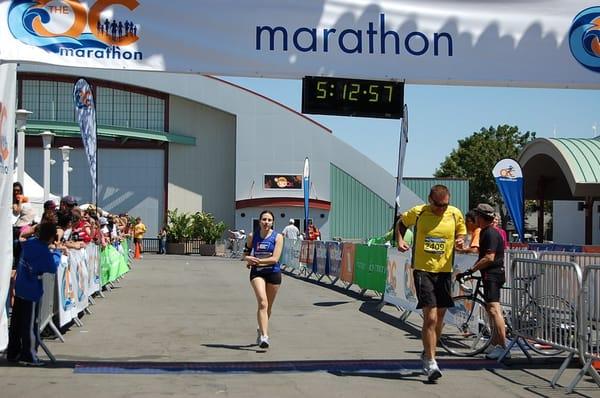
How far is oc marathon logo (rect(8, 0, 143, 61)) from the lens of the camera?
28.9 feet

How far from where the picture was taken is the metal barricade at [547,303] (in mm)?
8305

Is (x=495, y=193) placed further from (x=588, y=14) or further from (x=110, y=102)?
(x=588, y=14)

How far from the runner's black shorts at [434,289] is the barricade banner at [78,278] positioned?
5858 mm

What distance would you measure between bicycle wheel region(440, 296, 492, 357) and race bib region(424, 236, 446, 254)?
172 centimetres

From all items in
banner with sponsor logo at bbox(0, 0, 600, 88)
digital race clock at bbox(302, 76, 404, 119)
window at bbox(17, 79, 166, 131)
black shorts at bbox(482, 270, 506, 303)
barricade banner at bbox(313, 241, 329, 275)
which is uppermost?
window at bbox(17, 79, 166, 131)

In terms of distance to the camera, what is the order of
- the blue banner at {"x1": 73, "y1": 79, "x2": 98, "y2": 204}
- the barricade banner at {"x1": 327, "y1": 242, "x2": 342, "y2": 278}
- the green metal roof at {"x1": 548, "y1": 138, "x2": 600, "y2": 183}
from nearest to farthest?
the blue banner at {"x1": 73, "y1": 79, "x2": 98, "y2": 204}, the barricade banner at {"x1": 327, "y1": 242, "x2": 342, "y2": 278}, the green metal roof at {"x1": 548, "y1": 138, "x2": 600, "y2": 183}

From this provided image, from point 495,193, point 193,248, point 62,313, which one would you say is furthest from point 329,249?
point 495,193

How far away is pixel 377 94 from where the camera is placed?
9.59 metres

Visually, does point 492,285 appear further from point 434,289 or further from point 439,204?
point 439,204

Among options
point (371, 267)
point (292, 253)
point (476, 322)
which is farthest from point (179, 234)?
point (476, 322)

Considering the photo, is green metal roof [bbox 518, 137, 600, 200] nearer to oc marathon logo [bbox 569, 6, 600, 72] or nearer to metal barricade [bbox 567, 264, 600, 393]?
oc marathon logo [bbox 569, 6, 600, 72]

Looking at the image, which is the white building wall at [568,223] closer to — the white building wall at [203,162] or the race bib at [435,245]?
the white building wall at [203,162]

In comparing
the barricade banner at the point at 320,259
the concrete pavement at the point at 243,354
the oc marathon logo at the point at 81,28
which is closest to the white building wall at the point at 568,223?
the barricade banner at the point at 320,259

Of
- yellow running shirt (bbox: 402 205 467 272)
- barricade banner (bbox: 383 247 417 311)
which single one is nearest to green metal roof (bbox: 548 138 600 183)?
barricade banner (bbox: 383 247 417 311)
